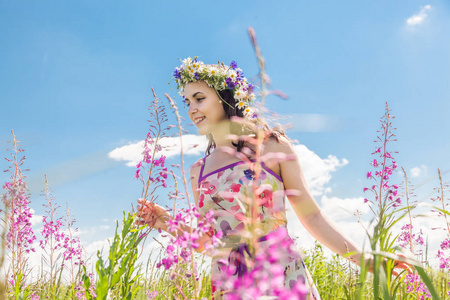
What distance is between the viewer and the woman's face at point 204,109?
353 centimetres

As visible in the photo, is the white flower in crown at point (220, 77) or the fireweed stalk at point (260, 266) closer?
the fireweed stalk at point (260, 266)

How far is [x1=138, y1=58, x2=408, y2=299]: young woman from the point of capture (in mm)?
2662

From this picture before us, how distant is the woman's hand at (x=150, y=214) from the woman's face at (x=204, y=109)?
41.5 inches

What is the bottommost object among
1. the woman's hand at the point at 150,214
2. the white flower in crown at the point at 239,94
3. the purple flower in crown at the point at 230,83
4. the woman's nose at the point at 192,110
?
the woman's hand at the point at 150,214

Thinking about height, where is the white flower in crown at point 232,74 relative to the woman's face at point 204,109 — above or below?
above

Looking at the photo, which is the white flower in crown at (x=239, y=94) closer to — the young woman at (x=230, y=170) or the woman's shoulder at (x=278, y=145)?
the young woman at (x=230, y=170)

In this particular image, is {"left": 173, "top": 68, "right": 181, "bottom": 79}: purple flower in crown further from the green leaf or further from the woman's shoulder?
the green leaf

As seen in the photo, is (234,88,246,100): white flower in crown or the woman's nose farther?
(234,88,246,100): white flower in crown

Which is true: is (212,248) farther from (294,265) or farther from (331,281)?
(331,281)

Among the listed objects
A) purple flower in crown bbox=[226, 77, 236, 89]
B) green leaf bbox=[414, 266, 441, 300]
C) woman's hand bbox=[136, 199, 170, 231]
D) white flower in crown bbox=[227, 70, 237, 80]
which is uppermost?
white flower in crown bbox=[227, 70, 237, 80]

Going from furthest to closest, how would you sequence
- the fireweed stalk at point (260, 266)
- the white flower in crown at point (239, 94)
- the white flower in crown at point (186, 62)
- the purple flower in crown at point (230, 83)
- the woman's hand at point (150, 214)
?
1. the white flower in crown at point (186, 62)
2. the purple flower in crown at point (230, 83)
3. the white flower in crown at point (239, 94)
4. the woman's hand at point (150, 214)
5. the fireweed stalk at point (260, 266)

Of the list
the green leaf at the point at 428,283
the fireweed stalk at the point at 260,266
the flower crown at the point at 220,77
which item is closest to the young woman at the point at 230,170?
the flower crown at the point at 220,77

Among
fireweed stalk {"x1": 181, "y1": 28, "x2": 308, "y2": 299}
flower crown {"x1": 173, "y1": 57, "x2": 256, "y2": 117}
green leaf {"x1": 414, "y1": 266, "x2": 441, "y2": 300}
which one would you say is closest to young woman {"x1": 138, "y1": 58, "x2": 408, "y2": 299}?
flower crown {"x1": 173, "y1": 57, "x2": 256, "y2": 117}

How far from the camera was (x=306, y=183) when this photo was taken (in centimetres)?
312
